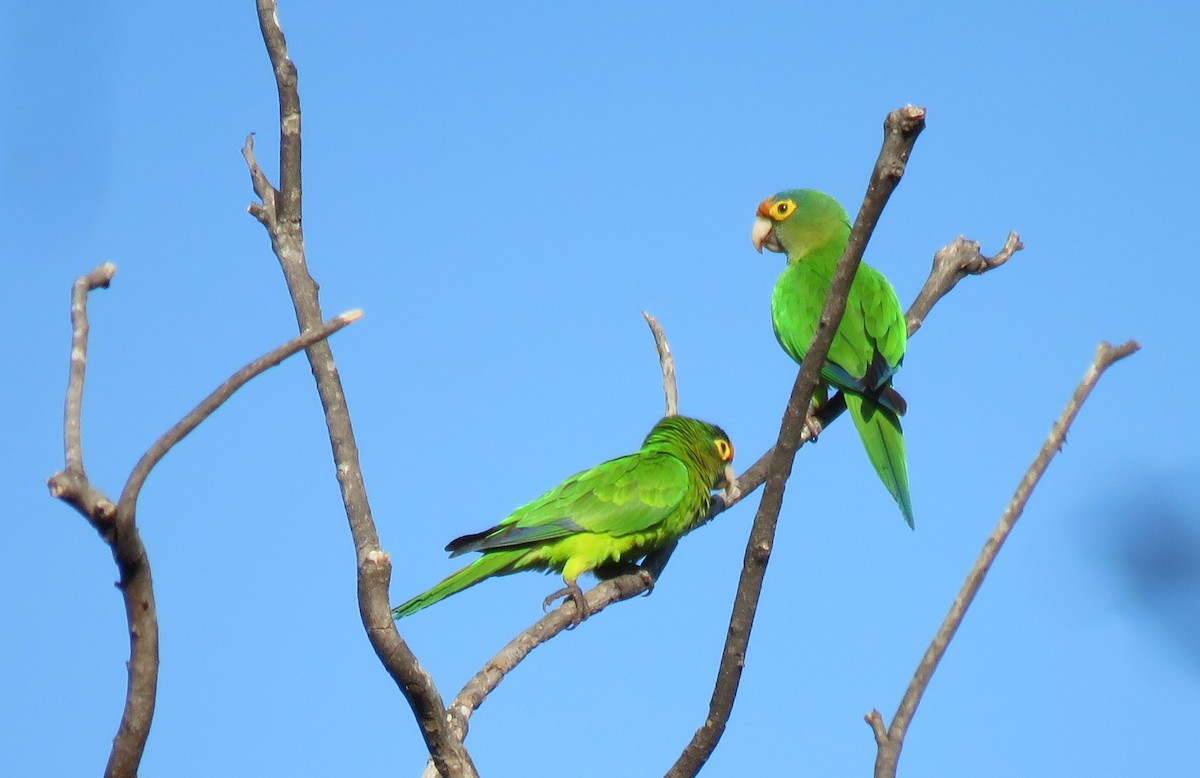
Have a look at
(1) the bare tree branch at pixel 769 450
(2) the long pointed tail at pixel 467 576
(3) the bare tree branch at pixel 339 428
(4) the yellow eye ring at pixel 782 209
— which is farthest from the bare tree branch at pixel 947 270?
(3) the bare tree branch at pixel 339 428

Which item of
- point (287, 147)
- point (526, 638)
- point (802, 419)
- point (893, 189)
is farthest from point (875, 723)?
point (287, 147)

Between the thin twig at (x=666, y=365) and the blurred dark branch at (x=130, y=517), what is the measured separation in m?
4.30

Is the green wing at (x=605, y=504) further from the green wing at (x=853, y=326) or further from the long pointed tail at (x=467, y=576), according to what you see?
the green wing at (x=853, y=326)

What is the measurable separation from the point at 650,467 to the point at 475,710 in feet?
9.18

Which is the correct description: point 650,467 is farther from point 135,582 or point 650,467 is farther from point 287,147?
point 135,582

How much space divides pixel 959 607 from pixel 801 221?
6043 millimetres

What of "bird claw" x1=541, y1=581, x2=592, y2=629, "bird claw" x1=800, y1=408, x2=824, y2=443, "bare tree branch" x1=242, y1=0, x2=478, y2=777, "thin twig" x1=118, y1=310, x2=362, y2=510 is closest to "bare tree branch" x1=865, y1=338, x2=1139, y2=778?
"bare tree branch" x1=242, y1=0, x2=478, y2=777

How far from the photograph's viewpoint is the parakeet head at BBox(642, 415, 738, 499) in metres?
6.59

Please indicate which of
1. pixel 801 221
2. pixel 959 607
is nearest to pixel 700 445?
pixel 801 221

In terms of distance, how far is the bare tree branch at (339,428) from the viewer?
3.04 meters

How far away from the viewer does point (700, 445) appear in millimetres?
6652

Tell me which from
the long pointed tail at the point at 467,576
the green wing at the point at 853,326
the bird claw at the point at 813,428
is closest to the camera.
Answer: the long pointed tail at the point at 467,576

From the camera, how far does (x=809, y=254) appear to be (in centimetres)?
804

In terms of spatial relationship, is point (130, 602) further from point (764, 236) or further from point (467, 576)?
point (764, 236)
